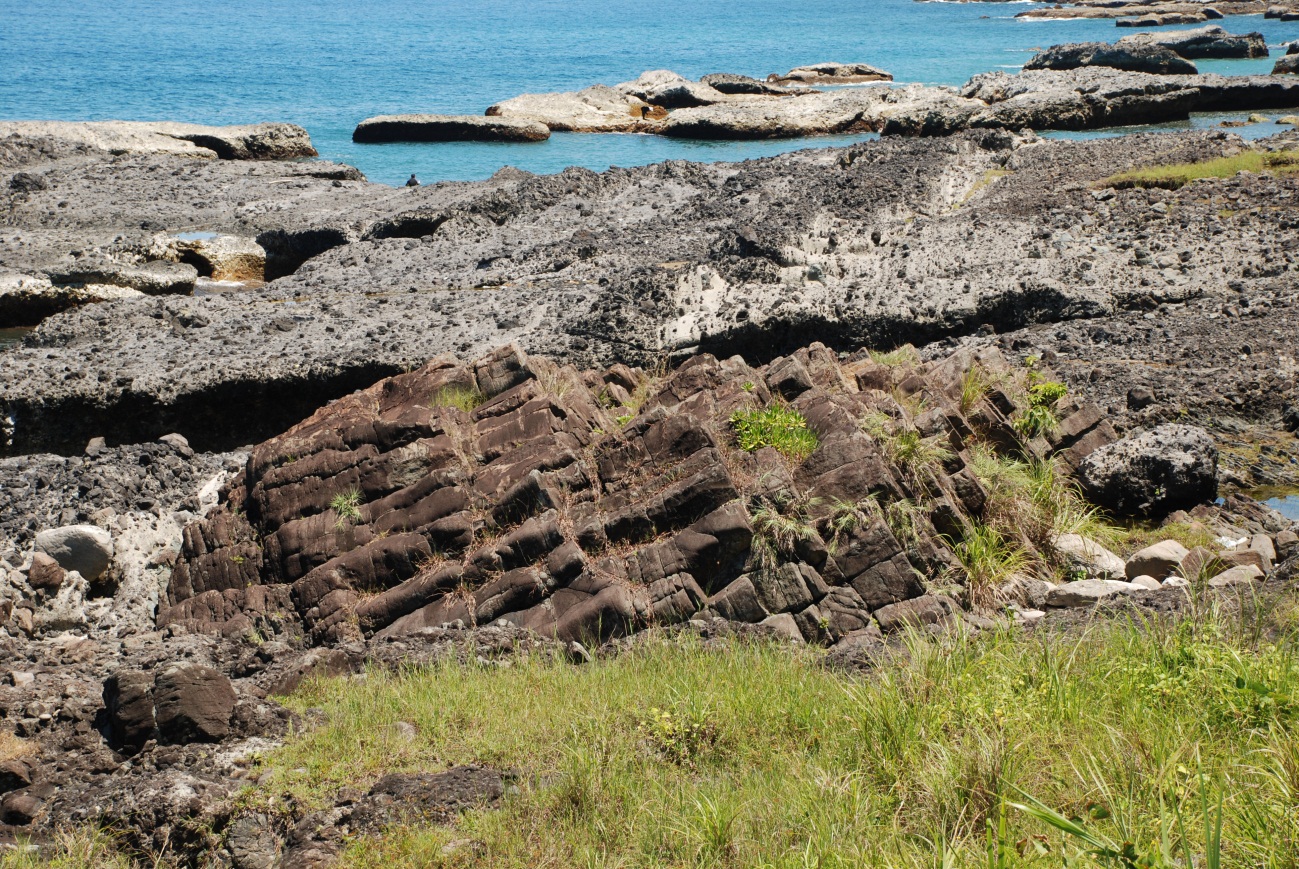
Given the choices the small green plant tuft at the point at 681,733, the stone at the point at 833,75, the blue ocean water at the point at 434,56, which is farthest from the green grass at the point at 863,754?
the stone at the point at 833,75

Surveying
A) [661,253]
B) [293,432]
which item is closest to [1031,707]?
[293,432]

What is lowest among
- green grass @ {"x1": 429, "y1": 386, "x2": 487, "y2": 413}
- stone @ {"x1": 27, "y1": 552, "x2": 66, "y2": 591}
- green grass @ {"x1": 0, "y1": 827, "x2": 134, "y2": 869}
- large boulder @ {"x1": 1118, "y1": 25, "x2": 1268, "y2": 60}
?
stone @ {"x1": 27, "y1": 552, "x2": 66, "y2": 591}

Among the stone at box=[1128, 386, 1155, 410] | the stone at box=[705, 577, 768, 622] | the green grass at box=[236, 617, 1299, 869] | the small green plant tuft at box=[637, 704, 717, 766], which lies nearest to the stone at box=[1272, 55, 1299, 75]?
the stone at box=[1128, 386, 1155, 410]

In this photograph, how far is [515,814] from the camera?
5.27 metres

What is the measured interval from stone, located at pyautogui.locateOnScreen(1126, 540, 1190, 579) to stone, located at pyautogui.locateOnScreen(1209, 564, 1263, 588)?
47 centimetres

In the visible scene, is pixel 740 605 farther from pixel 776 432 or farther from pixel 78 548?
pixel 78 548

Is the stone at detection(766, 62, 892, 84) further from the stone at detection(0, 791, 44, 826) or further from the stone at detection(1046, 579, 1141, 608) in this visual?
the stone at detection(0, 791, 44, 826)

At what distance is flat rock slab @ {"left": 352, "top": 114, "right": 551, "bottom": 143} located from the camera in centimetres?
3925

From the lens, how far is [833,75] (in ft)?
174

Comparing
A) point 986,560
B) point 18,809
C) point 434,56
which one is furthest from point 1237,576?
point 434,56

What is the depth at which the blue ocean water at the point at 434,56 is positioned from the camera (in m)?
39.3

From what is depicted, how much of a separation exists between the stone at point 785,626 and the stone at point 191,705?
372 cm

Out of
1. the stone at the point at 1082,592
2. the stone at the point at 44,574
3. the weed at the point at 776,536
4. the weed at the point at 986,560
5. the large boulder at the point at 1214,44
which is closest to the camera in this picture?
the weed at the point at 776,536

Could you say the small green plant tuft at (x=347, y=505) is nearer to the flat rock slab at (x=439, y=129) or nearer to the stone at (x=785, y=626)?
the stone at (x=785, y=626)
